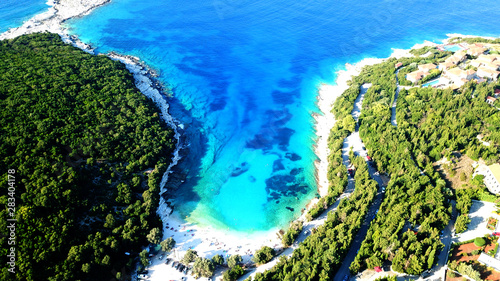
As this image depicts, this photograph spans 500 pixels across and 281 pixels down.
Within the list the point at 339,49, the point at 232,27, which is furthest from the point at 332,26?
the point at 232,27

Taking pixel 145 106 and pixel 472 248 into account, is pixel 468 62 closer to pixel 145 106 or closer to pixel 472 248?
pixel 472 248

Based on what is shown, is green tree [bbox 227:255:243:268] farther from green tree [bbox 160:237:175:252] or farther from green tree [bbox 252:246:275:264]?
green tree [bbox 160:237:175:252]

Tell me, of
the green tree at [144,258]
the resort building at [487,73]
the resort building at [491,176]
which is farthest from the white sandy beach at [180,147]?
the resort building at [487,73]

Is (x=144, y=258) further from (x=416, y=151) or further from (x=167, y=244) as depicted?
(x=416, y=151)

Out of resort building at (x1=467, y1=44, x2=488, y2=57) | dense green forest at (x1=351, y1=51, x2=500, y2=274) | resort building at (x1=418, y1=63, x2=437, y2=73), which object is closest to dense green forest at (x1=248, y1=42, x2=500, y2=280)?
dense green forest at (x1=351, y1=51, x2=500, y2=274)

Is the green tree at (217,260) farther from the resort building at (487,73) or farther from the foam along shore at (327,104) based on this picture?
the resort building at (487,73)
